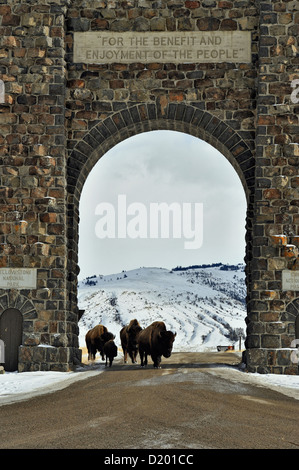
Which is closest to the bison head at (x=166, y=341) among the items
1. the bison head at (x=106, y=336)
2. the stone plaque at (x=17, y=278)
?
the bison head at (x=106, y=336)

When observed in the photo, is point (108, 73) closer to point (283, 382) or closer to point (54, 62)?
point (54, 62)

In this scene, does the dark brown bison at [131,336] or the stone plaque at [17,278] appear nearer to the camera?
the stone plaque at [17,278]

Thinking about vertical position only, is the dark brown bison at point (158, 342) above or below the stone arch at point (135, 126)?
below

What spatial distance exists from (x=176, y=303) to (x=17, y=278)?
51321 mm

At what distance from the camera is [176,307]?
62.9m

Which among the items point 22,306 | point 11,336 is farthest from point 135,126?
point 11,336

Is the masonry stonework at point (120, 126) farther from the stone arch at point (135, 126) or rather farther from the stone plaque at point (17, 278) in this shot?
the stone plaque at point (17, 278)

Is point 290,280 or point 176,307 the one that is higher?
point 290,280

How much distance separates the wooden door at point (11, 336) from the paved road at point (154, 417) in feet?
13.7

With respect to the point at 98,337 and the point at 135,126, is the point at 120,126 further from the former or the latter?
the point at 98,337

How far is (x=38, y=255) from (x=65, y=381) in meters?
3.97

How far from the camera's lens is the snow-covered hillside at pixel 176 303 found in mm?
49812

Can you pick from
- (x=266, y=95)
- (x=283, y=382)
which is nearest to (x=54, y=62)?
(x=266, y=95)

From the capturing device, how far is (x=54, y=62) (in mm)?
15398
